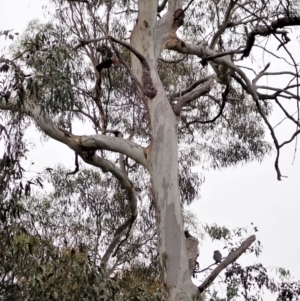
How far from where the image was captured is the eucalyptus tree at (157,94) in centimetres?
375

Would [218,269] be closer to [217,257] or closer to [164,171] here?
[217,257]

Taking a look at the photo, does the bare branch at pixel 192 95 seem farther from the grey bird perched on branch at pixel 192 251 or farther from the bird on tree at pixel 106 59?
the grey bird perched on branch at pixel 192 251

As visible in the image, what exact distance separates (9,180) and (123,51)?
Result: 4557 mm

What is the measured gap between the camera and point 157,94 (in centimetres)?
581

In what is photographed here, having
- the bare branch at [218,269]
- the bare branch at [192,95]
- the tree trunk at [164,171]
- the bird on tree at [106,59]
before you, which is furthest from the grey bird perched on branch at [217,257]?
the bird on tree at [106,59]

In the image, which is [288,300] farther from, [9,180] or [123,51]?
[9,180]

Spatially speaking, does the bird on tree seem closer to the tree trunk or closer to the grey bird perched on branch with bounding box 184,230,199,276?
the tree trunk

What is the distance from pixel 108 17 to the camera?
776cm

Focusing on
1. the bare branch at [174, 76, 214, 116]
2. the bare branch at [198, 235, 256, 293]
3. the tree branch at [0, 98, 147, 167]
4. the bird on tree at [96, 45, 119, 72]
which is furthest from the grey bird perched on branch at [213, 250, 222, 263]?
the bird on tree at [96, 45, 119, 72]

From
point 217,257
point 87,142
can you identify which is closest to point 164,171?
point 87,142

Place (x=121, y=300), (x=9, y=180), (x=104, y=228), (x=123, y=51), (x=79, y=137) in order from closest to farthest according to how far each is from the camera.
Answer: (x=9, y=180), (x=121, y=300), (x=79, y=137), (x=123, y=51), (x=104, y=228)

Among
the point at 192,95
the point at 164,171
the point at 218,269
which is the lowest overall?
the point at 218,269

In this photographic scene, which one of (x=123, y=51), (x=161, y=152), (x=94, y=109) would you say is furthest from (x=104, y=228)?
(x=161, y=152)

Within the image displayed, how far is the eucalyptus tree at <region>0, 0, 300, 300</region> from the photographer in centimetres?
375
